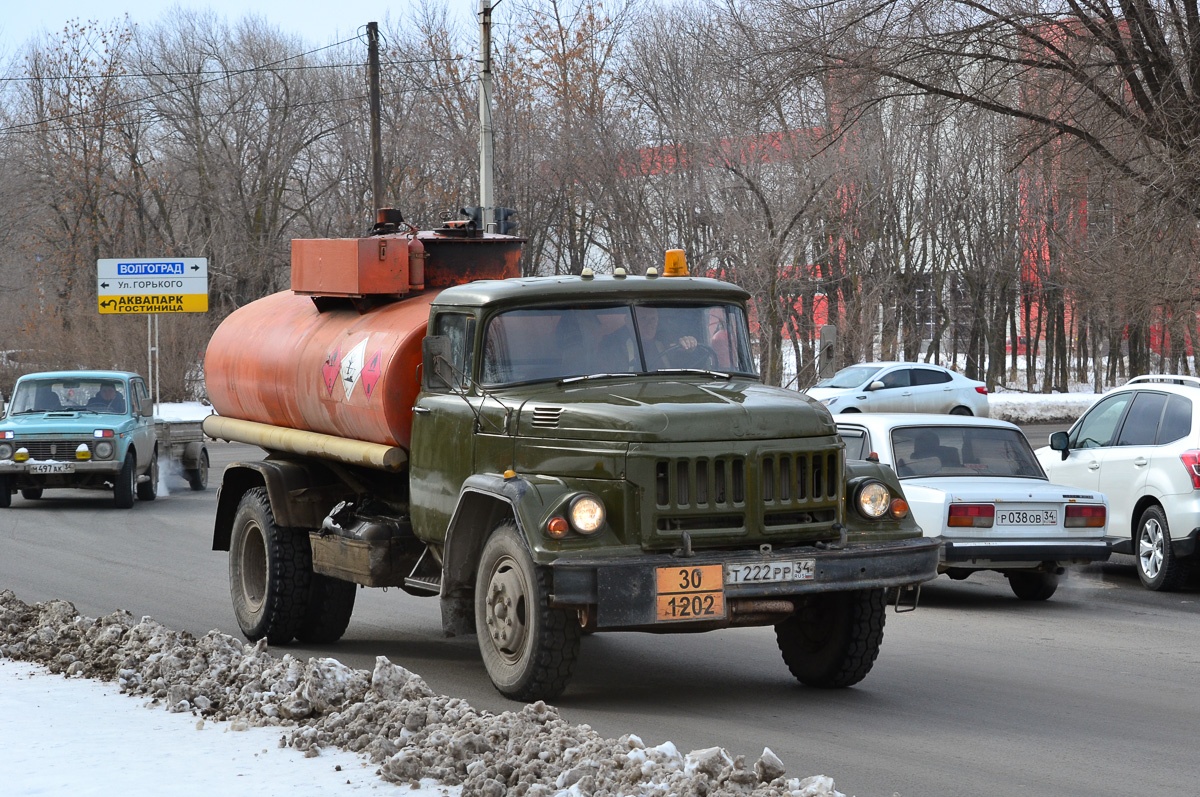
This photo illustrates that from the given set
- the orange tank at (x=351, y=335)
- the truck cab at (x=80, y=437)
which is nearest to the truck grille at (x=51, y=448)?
the truck cab at (x=80, y=437)

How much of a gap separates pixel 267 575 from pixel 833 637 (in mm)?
4022

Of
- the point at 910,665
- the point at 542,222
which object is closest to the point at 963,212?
the point at 542,222

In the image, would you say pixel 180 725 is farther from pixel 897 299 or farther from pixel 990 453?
pixel 897 299

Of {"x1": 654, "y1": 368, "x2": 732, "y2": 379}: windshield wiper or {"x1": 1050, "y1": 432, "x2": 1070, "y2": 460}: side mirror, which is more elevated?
{"x1": 654, "y1": 368, "x2": 732, "y2": 379}: windshield wiper

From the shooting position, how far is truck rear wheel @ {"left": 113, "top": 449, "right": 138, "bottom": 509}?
65.0ft

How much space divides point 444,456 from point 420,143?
38645 millimetres

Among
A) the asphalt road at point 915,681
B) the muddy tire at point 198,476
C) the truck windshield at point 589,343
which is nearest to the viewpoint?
the asphalt road at point 915,681

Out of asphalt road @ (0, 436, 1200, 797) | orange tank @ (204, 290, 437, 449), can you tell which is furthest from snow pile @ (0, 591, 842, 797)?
orange tank @ (204, 290, 437, 449)

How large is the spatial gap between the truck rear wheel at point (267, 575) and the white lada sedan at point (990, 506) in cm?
420

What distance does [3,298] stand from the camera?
191 feet

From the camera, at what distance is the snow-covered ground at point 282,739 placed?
5.54 meters

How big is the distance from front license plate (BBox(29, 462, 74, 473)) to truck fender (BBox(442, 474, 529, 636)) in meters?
12.9

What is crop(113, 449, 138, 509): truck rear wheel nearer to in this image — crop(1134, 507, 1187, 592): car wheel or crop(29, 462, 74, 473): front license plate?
crop(29, 462, 74, 473): front license plate

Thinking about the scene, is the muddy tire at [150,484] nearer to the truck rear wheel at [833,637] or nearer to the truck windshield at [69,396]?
the truck windshield at [69,396]
